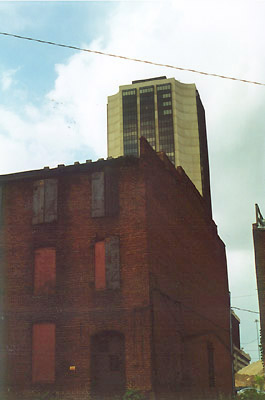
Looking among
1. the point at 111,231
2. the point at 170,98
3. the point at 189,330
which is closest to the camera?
the point at 111,231

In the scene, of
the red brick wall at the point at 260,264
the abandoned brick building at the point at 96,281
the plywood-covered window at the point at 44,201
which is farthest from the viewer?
the red brick wall at the point at 260,264

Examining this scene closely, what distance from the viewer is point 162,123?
12525 cm

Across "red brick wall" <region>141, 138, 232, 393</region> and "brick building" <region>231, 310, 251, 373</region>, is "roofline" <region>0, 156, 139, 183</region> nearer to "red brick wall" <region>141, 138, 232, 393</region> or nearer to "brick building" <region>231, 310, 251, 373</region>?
"red brick wall" <region>141, 138, 232, 393</region>

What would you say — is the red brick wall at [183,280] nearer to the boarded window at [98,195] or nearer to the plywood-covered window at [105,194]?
the plywood-covered window at [105,194]

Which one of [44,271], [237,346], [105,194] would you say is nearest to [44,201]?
[105,194]

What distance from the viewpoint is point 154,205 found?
80.9ft

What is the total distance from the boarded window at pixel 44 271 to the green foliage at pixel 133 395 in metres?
5.51

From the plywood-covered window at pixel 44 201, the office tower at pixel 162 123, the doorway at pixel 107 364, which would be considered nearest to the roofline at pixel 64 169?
the plywood-covered window at pixel 44 201

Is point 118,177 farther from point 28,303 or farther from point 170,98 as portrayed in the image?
point 170,98

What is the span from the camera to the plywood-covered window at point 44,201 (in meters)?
25.0

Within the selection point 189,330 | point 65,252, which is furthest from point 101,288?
point 189,330

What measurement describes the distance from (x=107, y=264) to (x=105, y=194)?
3.18m

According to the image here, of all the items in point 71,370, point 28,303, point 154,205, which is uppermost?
point 154,205

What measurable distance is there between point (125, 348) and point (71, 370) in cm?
259
